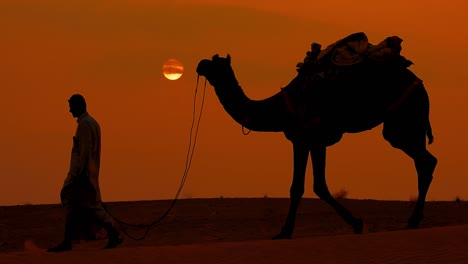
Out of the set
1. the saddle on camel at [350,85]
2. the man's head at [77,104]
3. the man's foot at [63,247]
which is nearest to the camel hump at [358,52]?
the saddle on camel at [350,85]

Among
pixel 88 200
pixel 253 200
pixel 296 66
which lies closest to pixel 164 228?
pixel 253 200

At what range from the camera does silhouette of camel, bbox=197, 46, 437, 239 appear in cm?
1841

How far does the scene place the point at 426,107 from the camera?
20.2 m

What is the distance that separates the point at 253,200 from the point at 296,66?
11.8 metres

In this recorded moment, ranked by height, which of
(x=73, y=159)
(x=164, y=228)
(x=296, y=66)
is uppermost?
(x=296, y=66)

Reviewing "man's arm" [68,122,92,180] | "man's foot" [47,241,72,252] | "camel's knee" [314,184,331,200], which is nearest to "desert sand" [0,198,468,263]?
"man's foot" [47,241,72,252]

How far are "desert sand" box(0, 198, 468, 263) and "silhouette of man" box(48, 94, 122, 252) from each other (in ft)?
1.53

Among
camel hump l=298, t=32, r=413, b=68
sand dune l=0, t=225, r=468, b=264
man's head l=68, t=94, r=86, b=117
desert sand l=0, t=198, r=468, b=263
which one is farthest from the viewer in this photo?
camel hump l=298, t=32, r=413, b=68

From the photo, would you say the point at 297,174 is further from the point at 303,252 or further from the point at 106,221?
the point at 106,221

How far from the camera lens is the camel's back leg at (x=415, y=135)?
1986cm

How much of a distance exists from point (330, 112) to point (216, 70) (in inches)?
77.2

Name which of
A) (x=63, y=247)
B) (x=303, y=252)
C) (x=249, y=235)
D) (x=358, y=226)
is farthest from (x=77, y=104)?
(x=249, y=235)

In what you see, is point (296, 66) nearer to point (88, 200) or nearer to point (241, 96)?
point (241, 96)

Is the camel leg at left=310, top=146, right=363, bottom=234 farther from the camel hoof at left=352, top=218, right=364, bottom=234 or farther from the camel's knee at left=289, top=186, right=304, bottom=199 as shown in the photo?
the camel's knee at left=289, top=186, right=304, bottom=199
